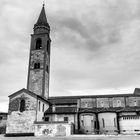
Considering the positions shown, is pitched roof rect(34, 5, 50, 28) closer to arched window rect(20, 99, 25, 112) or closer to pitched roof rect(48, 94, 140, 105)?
pitched roof rect(48, 94, 140, 105)

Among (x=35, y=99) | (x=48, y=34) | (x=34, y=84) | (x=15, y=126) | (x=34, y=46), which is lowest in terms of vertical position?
(x=15, y=126)

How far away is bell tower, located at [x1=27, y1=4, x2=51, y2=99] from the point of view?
4669 cm

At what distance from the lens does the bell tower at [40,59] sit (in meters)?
46.7

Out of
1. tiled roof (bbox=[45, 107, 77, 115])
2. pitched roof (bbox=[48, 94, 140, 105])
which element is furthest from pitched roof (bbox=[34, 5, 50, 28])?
tiled roof (bbox=[45, 107, 77, 115])

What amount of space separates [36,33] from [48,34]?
130 inches

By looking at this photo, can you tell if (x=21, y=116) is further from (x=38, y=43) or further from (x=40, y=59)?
(x=38, y=43)

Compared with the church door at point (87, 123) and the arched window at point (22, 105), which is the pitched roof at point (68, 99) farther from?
Answer: the arched window at point (22, 105)

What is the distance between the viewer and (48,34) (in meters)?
52.8

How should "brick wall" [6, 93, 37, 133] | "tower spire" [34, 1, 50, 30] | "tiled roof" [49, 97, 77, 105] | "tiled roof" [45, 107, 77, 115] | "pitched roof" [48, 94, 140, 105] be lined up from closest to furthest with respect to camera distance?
"brick wall" [6, 93, 37, 133], "tiled roof" [45, 107, 77, 115], "tiled roof" [49, 97, 77, 105], "pitched roof" [48, 94, 140, 105], "tower spire" [34, 1, 50, 30]

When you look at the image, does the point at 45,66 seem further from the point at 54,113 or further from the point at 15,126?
the point at 15,126

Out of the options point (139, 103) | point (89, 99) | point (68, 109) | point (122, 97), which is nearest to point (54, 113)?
point (68, 109)

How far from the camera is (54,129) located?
35.4 m

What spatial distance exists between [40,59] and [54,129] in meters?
19.8

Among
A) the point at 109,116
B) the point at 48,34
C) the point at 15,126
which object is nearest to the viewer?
the point at 15,126
